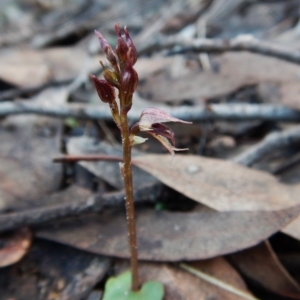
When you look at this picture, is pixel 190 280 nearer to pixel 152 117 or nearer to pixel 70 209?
pixel 70 209

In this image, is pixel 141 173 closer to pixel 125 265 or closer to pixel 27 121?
pixel 125 265

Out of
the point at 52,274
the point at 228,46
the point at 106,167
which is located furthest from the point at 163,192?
the point at 228,46

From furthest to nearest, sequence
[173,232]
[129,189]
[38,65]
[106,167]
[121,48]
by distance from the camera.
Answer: [38,65]
[106,167]
[173,232]
[129,189]
[121,48]

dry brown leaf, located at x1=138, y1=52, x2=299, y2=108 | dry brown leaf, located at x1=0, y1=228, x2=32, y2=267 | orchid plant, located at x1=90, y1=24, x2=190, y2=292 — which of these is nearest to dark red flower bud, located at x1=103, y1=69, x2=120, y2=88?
orchid plant, located at x1=90, y1=24, x2=190, y2=292

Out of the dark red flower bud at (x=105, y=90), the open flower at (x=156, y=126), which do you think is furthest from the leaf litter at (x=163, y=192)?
the dark red flower bud at (x=105, y=90)

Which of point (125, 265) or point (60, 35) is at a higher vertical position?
point (60, 35)

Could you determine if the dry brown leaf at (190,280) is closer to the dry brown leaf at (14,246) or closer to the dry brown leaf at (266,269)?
the dry brown leaf at (266,269)

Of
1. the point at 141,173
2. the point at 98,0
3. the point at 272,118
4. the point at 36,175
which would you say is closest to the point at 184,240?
the point at 141,173
